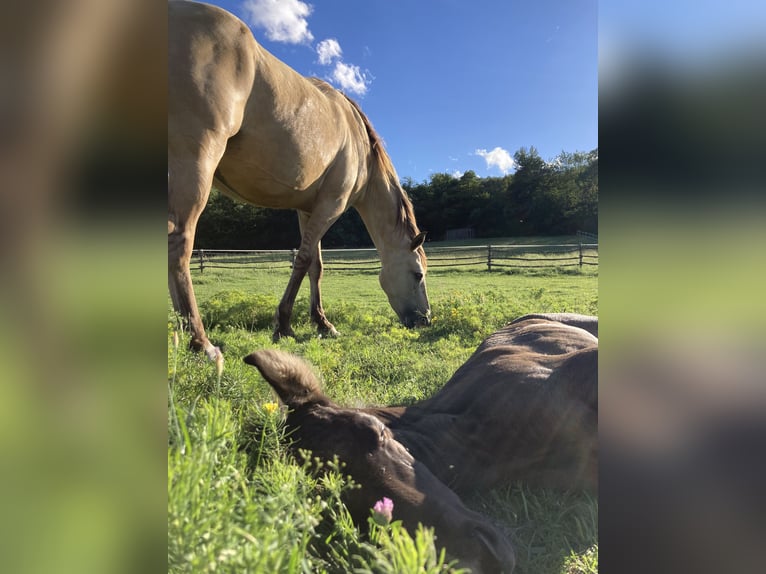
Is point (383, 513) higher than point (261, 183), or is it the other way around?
point (261, 183)

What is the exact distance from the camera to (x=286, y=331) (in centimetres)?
407

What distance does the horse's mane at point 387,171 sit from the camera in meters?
4.74

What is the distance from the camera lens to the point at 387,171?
4.94 m

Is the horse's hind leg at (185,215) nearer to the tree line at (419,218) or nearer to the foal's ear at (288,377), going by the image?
the foal's ear at (288,377)

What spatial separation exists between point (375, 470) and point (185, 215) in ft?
5.22

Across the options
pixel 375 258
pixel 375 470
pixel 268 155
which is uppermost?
pixel 268 155

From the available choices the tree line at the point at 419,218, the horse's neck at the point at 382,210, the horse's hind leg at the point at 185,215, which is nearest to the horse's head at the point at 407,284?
the horse's neck at the point at 382,210

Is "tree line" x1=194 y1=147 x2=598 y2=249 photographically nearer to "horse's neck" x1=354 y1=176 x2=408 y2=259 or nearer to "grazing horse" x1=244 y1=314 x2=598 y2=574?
"horse's neck" x1=354 y1=176 x2=408 y2=259

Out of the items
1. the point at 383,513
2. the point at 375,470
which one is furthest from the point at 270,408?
the point at 383,513

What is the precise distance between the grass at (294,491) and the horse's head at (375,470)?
0.17 ft

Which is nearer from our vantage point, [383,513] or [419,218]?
[383,513]

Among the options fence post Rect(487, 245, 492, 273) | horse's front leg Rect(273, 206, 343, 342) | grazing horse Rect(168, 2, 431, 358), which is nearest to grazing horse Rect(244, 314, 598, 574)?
grazing horse Rect(168, 2, 431, 358)

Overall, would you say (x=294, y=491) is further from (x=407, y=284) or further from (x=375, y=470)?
(x=407, y=284)
